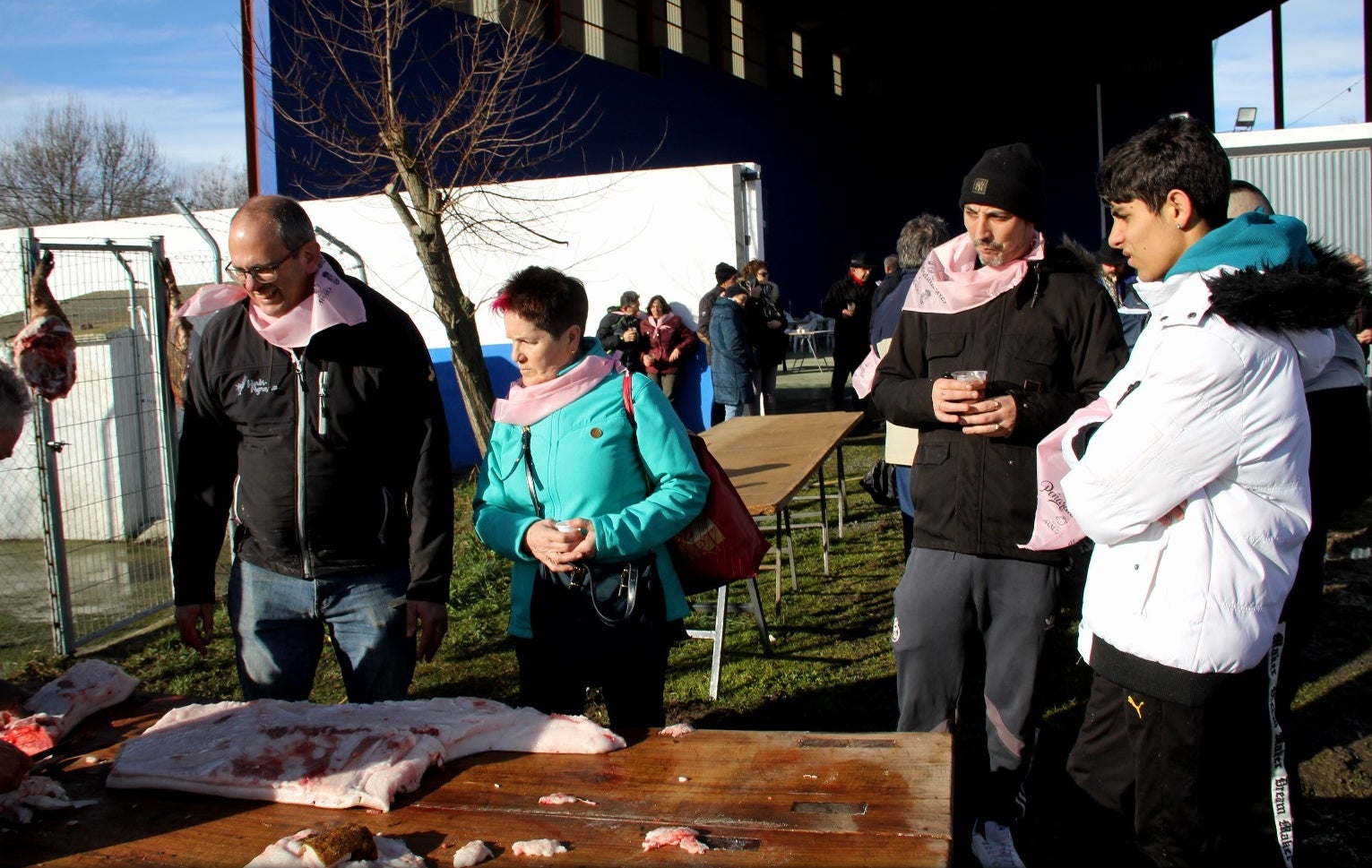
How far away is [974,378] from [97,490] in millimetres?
7551

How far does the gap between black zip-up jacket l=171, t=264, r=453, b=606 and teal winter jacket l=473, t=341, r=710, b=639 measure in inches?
8.5

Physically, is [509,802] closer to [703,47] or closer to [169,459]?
[169,459]

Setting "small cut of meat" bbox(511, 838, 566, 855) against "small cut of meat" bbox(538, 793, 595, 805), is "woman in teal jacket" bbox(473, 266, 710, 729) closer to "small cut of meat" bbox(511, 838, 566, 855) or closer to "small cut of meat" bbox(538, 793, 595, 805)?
"small cut of meat" bbox(538, 793, 595, 805)

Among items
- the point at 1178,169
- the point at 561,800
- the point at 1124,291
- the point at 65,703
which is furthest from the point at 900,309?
the point at 65,703

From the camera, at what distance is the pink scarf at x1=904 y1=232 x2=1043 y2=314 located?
2865 mm

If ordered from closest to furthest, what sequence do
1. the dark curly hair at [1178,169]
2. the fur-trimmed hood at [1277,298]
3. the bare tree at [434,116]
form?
1. the fur-trimmed hood at [1277,298]
2. the dark curly hair at [1178,169]
3. the bare tree at [434,116]

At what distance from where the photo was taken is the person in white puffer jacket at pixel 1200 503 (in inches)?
77.7

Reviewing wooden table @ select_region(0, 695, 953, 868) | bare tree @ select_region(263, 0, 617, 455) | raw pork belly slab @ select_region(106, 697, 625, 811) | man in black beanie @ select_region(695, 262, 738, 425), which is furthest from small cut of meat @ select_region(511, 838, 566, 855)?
man in black beanie @ select_region(695, 262, 738, 425)

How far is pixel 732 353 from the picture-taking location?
10.7 m

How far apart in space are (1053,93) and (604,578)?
99.1 feet

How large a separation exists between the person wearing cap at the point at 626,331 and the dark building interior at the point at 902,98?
31.3 feet

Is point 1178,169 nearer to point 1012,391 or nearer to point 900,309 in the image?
point 1012,391

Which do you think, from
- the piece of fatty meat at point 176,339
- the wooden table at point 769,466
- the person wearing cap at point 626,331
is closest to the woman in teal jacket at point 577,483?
the wooden table at point 769,466

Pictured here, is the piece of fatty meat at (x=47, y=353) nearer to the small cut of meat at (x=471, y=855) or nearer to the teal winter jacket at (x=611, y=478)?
the teal winter jacket at (x=611, y=478)
